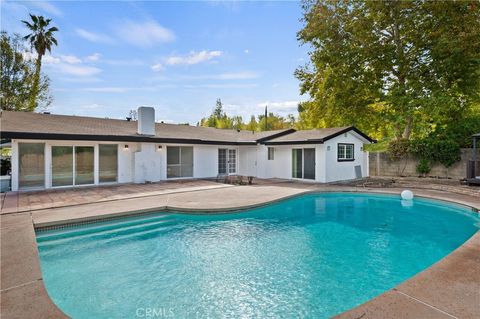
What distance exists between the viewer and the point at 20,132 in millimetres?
9719

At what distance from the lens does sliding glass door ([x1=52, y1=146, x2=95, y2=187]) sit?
11.4 metres

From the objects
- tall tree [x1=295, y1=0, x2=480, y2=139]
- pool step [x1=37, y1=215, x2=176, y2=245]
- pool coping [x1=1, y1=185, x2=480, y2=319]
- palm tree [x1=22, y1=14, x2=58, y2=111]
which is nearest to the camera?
pool coping [x1=1, y1=185, x2=480, y2=319]

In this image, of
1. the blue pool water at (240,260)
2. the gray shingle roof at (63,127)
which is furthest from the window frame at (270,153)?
the blue pool water at (240,260)

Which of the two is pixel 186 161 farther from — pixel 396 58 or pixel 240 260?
pixel 396 58

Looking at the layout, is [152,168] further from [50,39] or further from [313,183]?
[50,39]

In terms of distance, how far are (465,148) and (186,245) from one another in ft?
56.9

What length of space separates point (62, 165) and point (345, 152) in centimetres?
1493

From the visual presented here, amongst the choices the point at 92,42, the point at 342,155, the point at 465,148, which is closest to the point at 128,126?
the point at 92,42

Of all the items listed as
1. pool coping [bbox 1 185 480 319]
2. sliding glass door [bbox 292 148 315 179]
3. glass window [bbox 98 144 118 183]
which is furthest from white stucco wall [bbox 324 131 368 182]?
glass window [bbox 98 144 118 183]

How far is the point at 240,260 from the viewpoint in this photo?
210 inches

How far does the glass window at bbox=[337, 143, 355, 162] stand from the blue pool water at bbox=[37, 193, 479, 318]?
22.0 ft

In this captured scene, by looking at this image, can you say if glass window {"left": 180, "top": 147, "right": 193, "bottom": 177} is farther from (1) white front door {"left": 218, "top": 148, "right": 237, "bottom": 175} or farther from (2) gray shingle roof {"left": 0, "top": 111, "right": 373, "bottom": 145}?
(1) white front door {"left": 218, "top": 148, "right": 237, "bottom": 175}

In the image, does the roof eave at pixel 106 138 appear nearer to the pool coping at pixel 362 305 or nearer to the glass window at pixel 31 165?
the glass window at pixel 31 165

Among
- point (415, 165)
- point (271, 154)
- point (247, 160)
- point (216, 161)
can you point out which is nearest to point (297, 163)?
point (271, 154)
